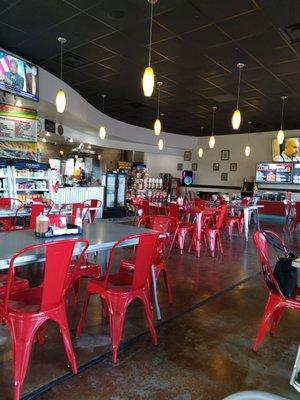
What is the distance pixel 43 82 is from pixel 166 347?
5651 mm

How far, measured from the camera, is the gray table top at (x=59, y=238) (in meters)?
1.98

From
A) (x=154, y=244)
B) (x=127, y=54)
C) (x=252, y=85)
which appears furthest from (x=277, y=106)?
(x=154, y=244)

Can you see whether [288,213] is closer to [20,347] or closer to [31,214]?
[31,214]

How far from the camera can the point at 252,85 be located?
6.88 metres

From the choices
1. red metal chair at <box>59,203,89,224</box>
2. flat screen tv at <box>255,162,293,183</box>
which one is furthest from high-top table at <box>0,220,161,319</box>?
flat screen tv at <box>255,162,293,183</box>

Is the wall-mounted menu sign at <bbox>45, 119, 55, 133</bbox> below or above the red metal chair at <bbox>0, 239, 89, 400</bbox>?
above

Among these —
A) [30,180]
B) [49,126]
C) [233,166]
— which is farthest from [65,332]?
[233,166]

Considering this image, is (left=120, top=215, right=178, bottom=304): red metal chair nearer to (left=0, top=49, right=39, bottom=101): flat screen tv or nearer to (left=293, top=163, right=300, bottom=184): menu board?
(left=0, top=49, right=39, bottom=101): flat screen tv

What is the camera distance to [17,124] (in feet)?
22.4

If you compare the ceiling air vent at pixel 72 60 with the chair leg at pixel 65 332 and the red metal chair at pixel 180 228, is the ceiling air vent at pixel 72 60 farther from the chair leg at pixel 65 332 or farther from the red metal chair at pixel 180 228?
the chair leg at pixel 65 332

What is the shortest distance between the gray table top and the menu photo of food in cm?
435

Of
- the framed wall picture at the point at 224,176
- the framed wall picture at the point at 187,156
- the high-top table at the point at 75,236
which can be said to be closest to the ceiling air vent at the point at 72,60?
the high-top table at the point at 75,236

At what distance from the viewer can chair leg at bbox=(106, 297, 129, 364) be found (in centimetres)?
226

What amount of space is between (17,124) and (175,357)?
610 centimetres
